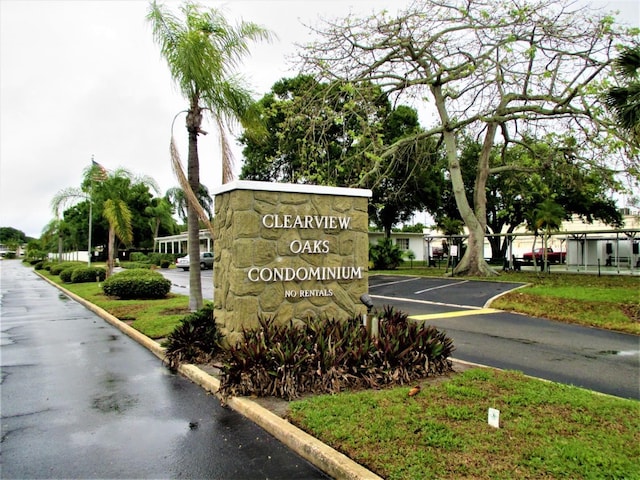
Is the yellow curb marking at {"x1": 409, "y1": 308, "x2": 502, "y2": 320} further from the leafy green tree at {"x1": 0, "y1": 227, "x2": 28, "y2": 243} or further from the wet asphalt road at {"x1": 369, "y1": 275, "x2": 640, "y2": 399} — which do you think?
the leafy green tree at {"x1": 0, "y1": 227, "x2": 28, "y2": 243}

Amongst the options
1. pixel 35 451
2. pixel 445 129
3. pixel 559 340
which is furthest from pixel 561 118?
pixel 35 451

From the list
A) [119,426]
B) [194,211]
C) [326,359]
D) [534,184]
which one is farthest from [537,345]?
[534,184]

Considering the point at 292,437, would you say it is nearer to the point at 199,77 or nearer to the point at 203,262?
the point at 199,77

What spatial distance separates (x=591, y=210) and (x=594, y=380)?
3092cm

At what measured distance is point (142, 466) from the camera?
3963 millimetres

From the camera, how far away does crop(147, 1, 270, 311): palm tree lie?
10828 mm

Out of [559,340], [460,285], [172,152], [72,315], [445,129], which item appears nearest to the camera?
[559,340]

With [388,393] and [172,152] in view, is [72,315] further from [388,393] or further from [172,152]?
[388,393]

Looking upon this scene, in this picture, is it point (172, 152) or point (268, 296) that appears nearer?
point (268, 296)

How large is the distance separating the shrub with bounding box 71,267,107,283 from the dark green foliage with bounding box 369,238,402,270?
15.0 metres

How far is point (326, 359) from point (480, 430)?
6.50 feet

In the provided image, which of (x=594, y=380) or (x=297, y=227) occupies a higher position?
(x=297, y=227)

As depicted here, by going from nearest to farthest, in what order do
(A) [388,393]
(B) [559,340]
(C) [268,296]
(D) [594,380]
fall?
1. (A) [388,393]
2. (D) [594,380]
3. (C) [268,296]
4. (B) [559,340]

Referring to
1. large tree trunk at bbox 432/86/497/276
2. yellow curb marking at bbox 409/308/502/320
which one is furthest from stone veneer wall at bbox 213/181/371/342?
large tree trunk at bbox 432/86/497/276
